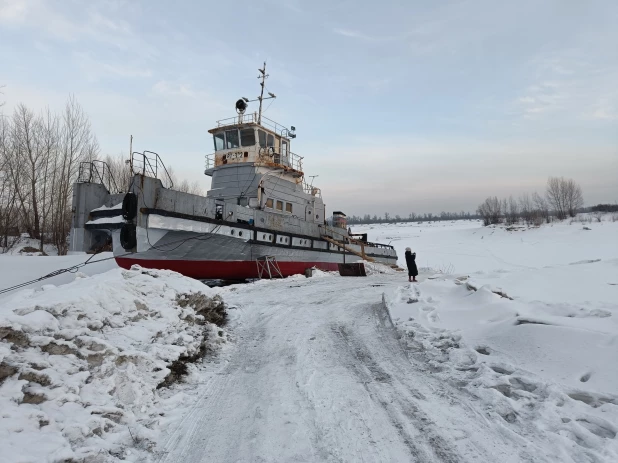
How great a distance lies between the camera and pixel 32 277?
1266 cm

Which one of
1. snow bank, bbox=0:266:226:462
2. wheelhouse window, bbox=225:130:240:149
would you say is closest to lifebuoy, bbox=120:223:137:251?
snow bank, bbox=0:266:226:462

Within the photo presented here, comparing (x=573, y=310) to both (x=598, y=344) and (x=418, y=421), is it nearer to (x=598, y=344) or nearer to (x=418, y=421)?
(x=598, y=344)

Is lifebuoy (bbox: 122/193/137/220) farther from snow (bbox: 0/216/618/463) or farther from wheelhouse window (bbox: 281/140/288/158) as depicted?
wheelhouse window (bbox: 281/140/288/158)

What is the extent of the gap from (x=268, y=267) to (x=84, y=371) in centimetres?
1074

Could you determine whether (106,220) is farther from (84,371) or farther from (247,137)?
(84,371)

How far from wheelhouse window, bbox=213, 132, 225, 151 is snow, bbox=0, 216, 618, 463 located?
39.0 ft

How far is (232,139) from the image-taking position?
641 inches

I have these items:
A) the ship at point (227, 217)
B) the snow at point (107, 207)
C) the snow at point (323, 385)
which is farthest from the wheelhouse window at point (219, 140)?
the snow at point (323, 385)

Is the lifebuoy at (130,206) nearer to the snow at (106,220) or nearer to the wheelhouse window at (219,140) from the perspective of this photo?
the snow at (106,220)

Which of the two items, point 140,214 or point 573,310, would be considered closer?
point 573,310

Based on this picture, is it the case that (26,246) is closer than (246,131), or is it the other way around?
(246,131)

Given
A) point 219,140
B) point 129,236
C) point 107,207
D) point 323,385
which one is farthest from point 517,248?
point 323,385

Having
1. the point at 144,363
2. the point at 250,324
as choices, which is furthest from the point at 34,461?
the point at 250,324

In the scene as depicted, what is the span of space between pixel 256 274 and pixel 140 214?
4.99 metres
